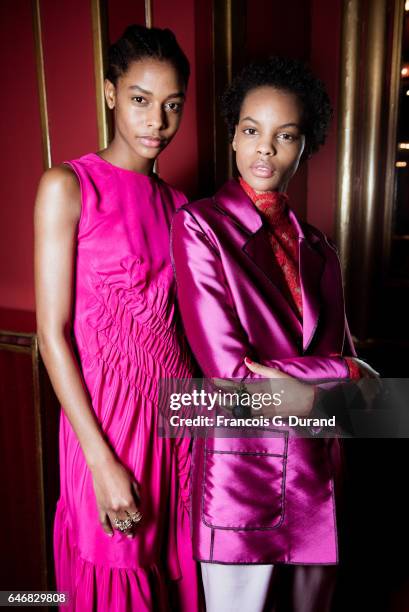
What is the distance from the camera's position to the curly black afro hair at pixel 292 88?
4.24 ft

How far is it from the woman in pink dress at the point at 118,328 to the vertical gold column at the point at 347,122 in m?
1.39

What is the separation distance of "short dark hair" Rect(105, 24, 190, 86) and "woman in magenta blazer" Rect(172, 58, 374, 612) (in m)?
0.17

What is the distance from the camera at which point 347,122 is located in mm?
2541

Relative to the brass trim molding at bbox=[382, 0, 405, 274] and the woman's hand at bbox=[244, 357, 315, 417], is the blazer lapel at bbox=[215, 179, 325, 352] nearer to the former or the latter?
the woman's hand at bbox=[244, 357, 315, 417]

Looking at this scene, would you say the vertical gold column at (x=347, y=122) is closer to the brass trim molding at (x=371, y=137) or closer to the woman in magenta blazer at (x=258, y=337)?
the brass trim molding at (x=371, y=137)

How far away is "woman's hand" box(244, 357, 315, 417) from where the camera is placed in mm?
1140

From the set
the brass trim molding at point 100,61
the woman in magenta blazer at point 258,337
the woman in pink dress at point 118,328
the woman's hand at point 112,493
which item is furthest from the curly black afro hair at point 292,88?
the woman's hand at point 112,493

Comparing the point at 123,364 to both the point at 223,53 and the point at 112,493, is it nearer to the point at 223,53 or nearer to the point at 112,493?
the point at 112,493

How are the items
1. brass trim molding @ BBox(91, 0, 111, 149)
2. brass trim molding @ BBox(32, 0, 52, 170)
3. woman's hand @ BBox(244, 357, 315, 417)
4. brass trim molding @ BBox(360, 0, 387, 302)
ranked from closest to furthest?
1. woman's hand @ BBox(244, 357, 315, 417)
2. brass trim molding @ BBox(91, 0, 111, 149)
3. brass trim molding @ BBox(32, 0, 52, 170)
4. brass trim molding @ BBox(360, 0, 387, 302)

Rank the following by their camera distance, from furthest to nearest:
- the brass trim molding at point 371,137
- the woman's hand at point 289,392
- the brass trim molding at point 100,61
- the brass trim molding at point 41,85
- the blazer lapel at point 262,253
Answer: the brass trim molding at point 371,137 < the brass trim molding at point 41,85 < the brass trim molding at point 100,61 < the blazer lapel at point 262,253 < the woman's hand at point 289,392

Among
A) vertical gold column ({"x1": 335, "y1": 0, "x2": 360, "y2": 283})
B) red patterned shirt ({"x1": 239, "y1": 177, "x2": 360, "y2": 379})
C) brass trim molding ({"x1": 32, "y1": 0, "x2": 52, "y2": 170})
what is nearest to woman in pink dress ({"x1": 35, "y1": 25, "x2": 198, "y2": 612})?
red patterned shirt ({"x1": 239, "y1": 177, "x2": 360, "y2": 379})

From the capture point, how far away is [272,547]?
1223mm

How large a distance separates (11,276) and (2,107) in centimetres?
68

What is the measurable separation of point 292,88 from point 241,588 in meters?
1.17
